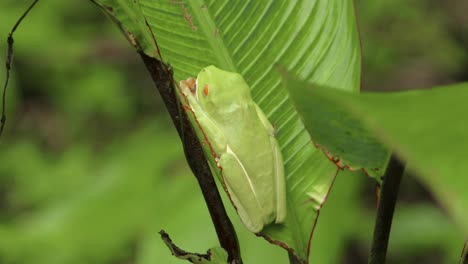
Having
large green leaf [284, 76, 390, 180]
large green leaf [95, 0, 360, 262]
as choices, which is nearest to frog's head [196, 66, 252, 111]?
large green leaf [95, 0, 360, 262]

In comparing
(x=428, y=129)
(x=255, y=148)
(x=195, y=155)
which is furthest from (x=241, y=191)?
(x=428, y=129)

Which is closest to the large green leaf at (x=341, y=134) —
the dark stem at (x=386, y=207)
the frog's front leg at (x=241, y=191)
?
the dark stem at (x=386, y=207)

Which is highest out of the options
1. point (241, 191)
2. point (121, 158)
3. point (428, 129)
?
point (428, 129)

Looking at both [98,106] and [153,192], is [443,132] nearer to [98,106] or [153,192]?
[153,192]

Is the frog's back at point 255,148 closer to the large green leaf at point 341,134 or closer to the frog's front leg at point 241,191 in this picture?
the frog's front leg at point 241,191

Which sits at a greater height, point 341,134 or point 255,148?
point 341,134

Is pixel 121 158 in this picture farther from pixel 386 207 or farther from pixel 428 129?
pixel 428 129
